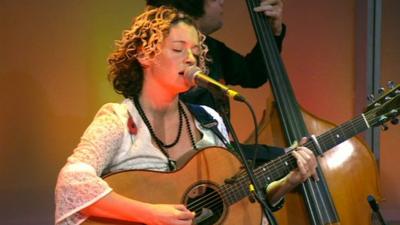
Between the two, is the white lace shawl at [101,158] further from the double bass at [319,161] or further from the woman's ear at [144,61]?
the double bass at [319,161]

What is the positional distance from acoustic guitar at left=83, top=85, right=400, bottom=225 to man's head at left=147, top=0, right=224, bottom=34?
22.3 inches

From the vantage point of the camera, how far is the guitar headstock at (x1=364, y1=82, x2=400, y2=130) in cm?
182

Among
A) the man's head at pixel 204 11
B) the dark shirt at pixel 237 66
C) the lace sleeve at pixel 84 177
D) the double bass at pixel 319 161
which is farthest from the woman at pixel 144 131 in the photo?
the dark shirt at pixel 237 66

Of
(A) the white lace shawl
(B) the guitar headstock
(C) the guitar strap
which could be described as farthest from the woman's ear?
(B) the guitar headstock

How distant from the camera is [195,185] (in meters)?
1.49

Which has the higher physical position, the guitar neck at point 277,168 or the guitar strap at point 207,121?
the guitar strap at point 207,121

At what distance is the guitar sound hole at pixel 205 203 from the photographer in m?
1.48

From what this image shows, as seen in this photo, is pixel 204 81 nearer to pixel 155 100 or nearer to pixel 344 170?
pixel 155 100

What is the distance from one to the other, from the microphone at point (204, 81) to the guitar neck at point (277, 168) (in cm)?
31

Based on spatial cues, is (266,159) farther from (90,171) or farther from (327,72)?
(327,72)

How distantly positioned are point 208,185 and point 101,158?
0.99ft

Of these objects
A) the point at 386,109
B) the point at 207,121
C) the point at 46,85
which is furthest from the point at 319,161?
the point at 46,85

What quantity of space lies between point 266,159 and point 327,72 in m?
1.13

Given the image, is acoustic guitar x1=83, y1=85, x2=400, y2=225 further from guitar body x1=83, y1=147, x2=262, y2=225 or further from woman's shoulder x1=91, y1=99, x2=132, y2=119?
woman's shoulder x1=91, y1=99, x2=132, y2=119
